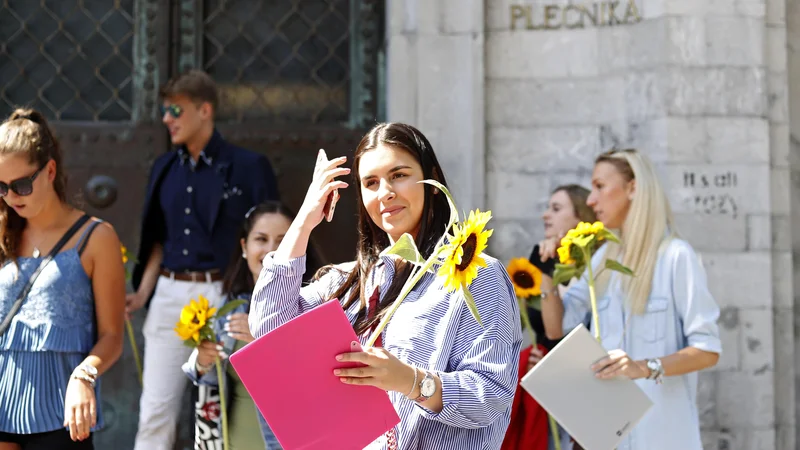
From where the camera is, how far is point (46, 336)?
3846mm

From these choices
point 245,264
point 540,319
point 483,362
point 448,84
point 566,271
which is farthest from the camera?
point 448,84

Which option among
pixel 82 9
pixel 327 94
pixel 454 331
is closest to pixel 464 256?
pixel 454 331

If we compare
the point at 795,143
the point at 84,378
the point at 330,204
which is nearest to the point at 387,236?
the point at 330,204

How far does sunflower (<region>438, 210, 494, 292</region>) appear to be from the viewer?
94.7 inches

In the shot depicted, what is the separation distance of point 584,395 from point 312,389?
1.63 metres

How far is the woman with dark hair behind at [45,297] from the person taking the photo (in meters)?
3.79

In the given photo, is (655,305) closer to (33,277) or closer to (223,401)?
(223,401)

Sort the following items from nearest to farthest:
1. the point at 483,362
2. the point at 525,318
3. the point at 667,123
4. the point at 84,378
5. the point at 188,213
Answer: the point at 483,362 < the point at 84,378 < the point at 525,318 < the point at 188,213 < the point at 667,123

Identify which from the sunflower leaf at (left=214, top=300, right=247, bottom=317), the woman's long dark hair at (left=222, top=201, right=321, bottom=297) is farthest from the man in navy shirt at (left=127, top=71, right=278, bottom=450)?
the sunflower leaf at (left=214, top=300, right=247, bottom=317)

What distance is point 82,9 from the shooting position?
6277 mm

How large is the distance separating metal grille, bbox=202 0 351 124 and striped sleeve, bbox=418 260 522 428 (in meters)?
3.86

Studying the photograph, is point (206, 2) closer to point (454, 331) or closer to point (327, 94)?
point (327, 94)

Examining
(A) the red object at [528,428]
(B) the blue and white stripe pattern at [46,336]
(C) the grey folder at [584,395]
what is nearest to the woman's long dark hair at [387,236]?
(C) the grey folder at [584,395]

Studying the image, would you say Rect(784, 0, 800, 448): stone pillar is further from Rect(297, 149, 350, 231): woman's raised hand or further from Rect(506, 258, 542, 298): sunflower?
Rect(297, 149, 350, 231): woman's raised hand
